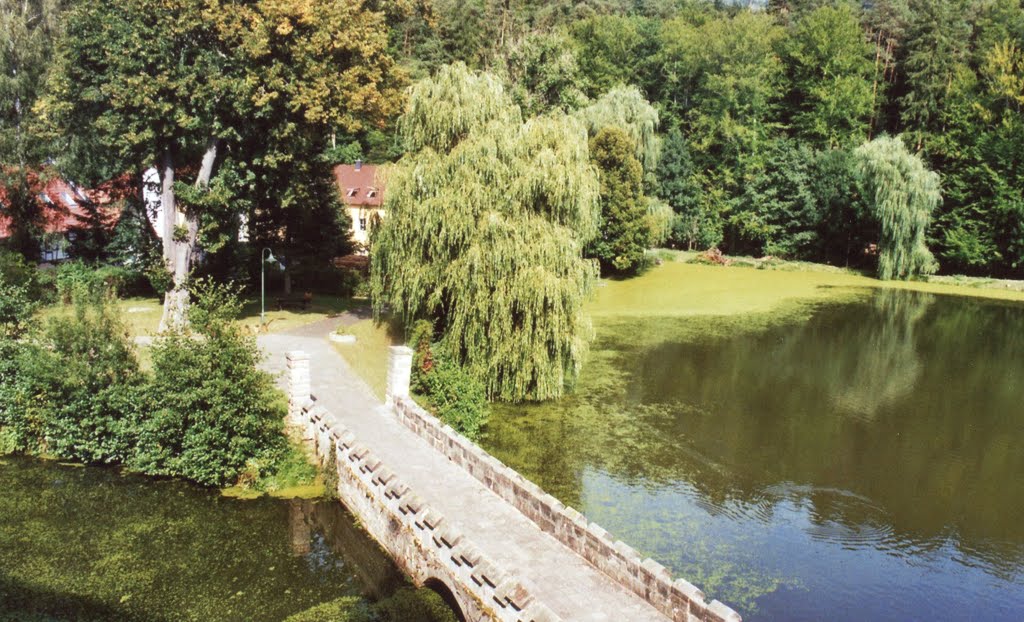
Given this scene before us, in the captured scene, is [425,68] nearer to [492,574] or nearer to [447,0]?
[447,0]

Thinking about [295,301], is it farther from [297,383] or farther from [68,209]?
[297,383]

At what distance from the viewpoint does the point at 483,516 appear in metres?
15.3

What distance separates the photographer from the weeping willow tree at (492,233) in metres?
22.6

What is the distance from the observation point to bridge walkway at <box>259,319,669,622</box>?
12.3 metres

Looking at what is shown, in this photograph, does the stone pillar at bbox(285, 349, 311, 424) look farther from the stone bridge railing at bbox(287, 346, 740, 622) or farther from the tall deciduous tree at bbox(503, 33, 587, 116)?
the tall deciduous tree at bbox(503, 33, 587, 116)

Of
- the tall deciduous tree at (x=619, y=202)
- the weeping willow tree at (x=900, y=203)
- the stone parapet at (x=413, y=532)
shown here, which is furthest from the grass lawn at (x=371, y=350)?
the weeping willow tree at (x=900, y=203)

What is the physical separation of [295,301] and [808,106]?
167 feet

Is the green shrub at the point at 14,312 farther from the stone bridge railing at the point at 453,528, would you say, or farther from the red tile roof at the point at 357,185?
the red tile roof at the point at 357,185

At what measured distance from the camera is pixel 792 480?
785 inches

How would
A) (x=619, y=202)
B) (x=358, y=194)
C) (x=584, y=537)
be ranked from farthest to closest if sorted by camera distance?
1. (x=358, y=194)
2. (x=619, y=202)
3. (x=584, y=537)

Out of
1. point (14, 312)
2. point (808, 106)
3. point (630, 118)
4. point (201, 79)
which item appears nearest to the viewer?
point (14, 312)

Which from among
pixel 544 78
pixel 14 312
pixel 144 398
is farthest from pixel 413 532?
pixel 544 78

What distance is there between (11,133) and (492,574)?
106 feet

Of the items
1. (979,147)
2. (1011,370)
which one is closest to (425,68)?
(979,147)
